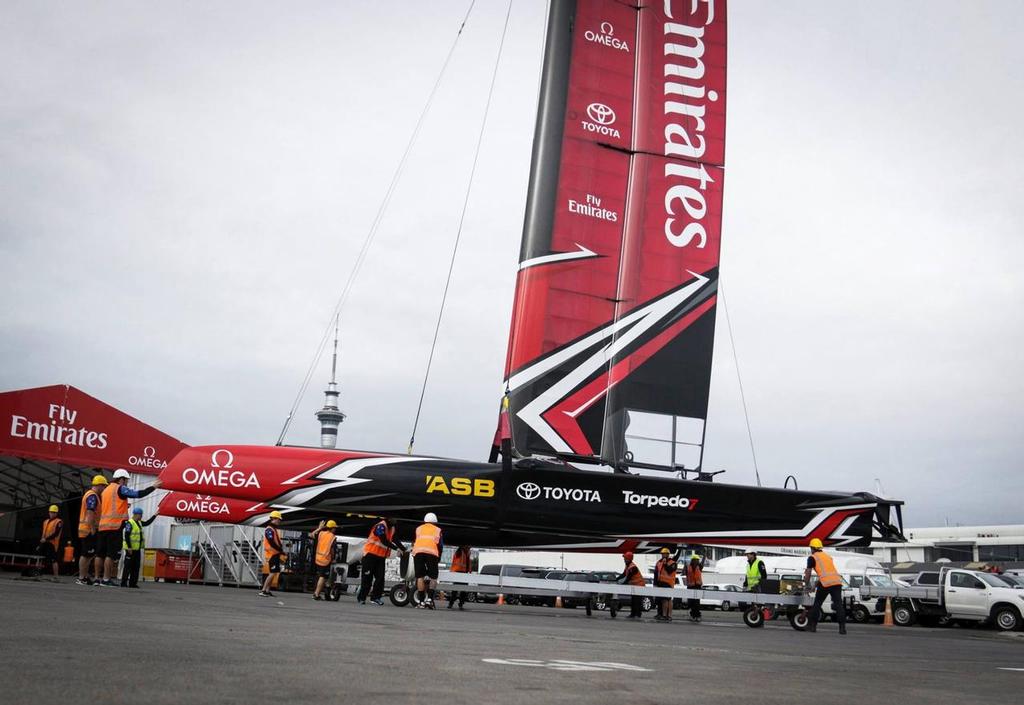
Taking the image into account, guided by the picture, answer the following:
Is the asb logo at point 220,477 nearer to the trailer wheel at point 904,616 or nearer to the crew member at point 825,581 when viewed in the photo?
the crew member at point 825,581

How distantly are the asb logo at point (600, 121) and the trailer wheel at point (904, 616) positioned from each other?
49.6 ft

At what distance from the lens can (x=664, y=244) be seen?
16969 millimetres

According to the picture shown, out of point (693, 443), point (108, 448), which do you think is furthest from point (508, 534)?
point (108, 448)

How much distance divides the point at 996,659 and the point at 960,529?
2580 inches

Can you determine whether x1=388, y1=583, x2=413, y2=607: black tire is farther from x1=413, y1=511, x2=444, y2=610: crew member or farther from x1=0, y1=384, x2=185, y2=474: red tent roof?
x1=0, y1=384, x2=185, y2=474: red tent roof

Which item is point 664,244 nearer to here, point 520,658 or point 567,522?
point 567,522

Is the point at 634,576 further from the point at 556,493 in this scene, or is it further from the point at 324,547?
the point at 324,547

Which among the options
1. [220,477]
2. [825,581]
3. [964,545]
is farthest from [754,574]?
[964,545]

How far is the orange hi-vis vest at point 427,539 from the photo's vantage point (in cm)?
1417

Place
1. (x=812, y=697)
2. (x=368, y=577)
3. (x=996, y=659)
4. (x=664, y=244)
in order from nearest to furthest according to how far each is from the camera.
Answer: (x=812, y=697) < (x=996, y=659) < (x=368, y=577) < (x=664, y=244)

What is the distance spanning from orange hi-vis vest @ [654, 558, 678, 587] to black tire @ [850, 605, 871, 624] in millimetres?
10267

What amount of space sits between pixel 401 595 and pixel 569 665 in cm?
1021

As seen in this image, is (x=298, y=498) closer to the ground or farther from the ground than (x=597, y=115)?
closer to the ground

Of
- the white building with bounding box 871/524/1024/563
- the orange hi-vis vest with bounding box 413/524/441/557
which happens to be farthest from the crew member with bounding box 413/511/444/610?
the white building with bounding box 871/524/1024/563
